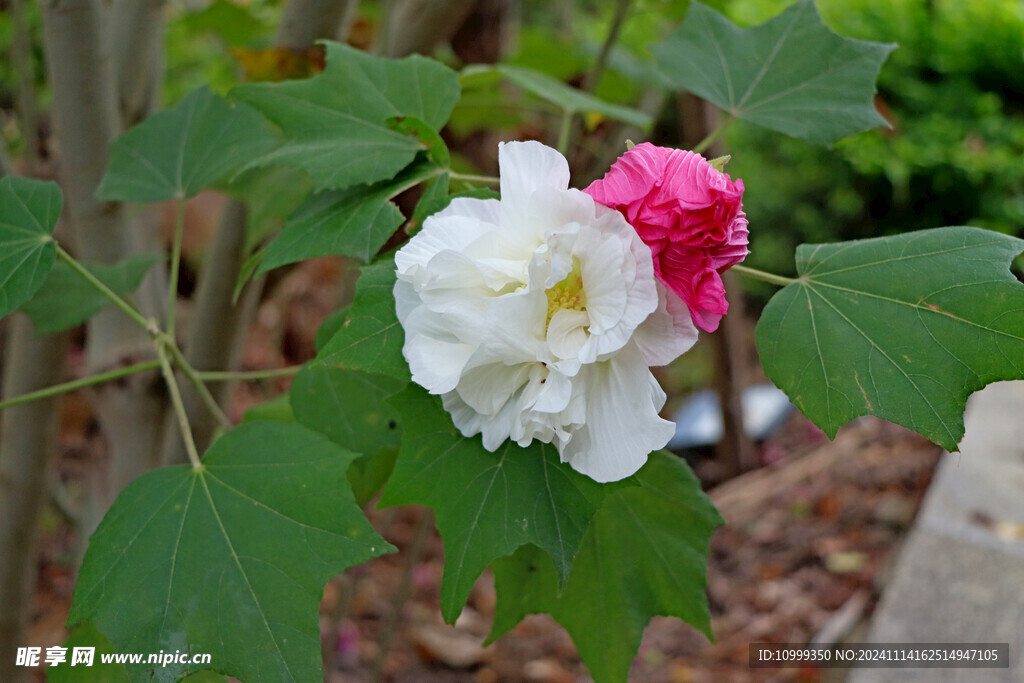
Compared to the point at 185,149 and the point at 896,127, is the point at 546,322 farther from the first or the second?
the point at 896,127

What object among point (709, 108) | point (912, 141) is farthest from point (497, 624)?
point (912, 141)

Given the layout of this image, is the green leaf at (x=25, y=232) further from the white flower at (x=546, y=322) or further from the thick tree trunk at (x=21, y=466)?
the thick tree trunk at (x=21, y=466)

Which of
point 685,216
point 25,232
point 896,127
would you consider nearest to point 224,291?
point 25,232

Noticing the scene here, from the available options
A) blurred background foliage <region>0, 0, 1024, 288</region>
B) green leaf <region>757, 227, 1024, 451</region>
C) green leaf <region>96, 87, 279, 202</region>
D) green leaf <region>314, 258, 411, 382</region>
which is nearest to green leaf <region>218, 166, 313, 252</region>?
green leaf <region>96, 87, 279, 202</region>

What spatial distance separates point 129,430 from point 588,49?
62.7 inches

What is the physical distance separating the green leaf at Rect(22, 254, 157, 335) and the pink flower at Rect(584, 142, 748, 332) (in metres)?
0.69

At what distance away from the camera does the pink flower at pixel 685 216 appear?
1.90 feet

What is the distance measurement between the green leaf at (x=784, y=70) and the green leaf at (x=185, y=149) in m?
0.53

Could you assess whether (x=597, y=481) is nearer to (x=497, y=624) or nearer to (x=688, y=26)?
(x=497, y=624)

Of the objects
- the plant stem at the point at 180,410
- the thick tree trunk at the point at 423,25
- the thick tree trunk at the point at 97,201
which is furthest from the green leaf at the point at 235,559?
the thick tree trunk at the point at 423,25

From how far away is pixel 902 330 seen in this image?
2.20 feet

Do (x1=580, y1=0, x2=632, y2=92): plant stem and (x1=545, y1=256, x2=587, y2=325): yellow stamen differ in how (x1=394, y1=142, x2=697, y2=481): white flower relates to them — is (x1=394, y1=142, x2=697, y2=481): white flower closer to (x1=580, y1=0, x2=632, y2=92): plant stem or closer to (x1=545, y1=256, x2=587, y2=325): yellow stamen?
(x1=545, y1=256, x2=587, y2=325): yellow stamen

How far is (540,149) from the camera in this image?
63 cm

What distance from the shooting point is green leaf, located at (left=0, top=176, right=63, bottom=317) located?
2.41 feet
